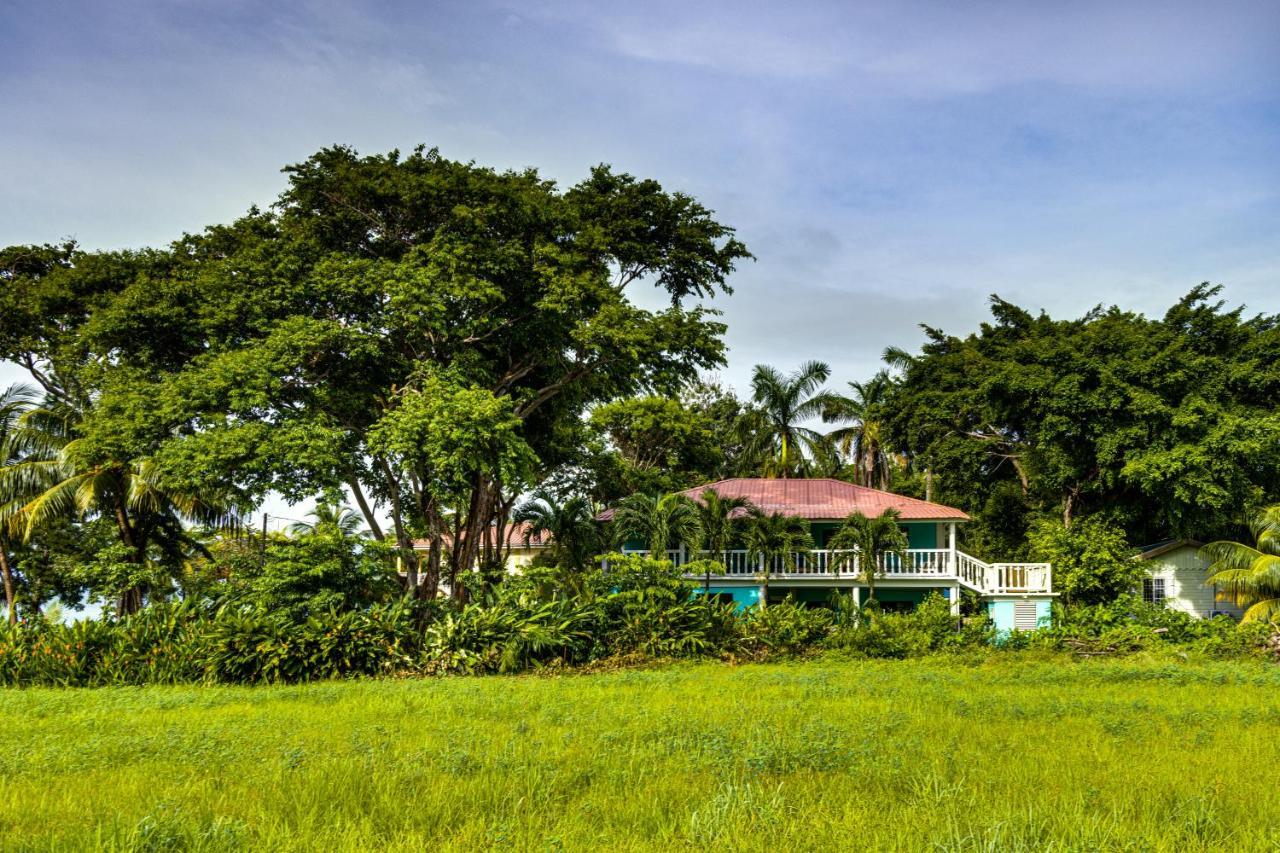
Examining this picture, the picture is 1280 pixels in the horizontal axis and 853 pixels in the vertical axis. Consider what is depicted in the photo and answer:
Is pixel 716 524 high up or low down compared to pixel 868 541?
up

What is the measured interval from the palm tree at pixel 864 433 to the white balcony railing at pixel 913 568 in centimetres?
1227

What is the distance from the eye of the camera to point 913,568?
82.6 feet

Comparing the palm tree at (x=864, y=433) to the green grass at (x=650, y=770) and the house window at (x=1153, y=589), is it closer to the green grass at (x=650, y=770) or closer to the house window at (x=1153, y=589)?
the house window at (x=1153, y=589)

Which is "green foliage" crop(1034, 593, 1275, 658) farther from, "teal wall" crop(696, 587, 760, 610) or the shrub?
"teal wall" crop(696, 587, 760, 610)

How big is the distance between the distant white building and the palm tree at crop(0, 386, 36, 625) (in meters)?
31.9

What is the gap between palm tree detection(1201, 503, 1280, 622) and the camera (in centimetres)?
2233

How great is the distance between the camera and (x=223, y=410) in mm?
17953

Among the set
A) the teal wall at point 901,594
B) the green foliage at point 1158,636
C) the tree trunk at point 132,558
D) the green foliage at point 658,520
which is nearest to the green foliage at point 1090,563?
the teal wall at point 901,594

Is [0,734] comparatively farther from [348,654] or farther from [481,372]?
[481,372]

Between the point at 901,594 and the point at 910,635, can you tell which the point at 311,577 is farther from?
the point at 901,594

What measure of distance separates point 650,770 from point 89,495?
58.8ft

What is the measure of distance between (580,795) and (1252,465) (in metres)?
25.6

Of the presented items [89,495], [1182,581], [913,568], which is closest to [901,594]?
[913,568]

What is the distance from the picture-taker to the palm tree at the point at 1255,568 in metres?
22.3
